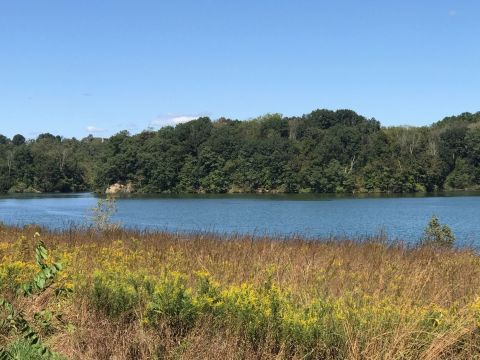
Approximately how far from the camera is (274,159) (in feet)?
438

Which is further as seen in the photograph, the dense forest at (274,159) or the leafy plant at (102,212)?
the dense forest at (274,159)

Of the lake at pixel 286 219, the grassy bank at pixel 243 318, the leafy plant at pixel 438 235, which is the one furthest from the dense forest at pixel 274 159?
the grassy bank at pixel 243 318

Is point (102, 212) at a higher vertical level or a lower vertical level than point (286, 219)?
higher

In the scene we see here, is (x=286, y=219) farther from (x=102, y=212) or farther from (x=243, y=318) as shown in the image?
(x=243, y=318)

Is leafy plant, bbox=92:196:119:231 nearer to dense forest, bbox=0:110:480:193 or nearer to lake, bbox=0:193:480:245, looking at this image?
lake, bbox=0:193:480:245

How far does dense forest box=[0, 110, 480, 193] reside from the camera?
402 ft

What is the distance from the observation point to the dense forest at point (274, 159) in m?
123

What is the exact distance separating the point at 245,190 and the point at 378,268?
126 m

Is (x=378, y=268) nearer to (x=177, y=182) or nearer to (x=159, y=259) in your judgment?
(x=159, y=259)

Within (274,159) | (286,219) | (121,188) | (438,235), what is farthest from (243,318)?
(121,188)

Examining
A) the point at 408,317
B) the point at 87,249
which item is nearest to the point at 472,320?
the point at 408,317

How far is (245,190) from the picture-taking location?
134500 millimetres

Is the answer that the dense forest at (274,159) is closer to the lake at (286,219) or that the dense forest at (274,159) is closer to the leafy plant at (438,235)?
the lake at (286,219)

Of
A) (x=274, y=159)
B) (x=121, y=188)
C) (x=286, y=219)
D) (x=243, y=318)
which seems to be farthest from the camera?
(x=121, y=188)
